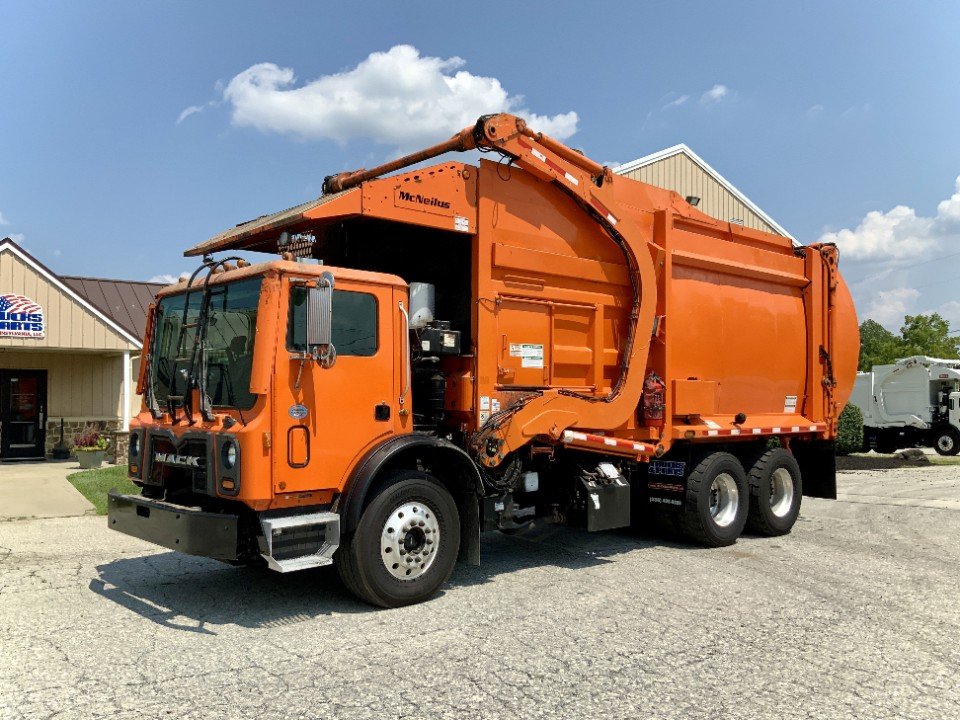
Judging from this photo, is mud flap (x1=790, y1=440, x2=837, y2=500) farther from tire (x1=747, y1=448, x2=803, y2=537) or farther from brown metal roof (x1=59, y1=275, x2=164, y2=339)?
brown metal roof (x1=59, y1=275, x2=164, y2=339)

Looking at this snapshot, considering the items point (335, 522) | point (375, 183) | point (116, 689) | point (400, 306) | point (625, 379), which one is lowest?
point (116, 689)

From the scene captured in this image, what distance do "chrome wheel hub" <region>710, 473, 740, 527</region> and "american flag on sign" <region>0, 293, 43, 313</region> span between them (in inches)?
514

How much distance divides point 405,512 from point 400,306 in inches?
61.2

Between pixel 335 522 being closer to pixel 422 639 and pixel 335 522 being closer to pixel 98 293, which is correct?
pixel 422 639

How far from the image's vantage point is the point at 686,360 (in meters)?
8.60

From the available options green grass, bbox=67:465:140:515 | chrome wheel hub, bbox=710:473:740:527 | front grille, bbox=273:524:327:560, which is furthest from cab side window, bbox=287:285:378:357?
green grass, bbox=67:465:140:515

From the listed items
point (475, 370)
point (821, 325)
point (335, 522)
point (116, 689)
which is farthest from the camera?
point (821, 325)

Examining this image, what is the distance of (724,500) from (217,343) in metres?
5.68

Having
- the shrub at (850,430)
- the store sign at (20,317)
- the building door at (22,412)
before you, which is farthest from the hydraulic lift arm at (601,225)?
the shrub at (850,430)

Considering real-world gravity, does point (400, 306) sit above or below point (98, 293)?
below

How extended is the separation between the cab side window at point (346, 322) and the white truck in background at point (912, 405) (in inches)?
862

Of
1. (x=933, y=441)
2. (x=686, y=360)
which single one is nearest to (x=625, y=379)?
(x=686, y=360)

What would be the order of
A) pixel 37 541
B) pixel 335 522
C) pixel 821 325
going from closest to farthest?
pixel 335 522, pixel 37 541, pixel 821 325

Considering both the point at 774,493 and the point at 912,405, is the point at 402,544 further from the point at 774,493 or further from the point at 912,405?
the point at 912,405
